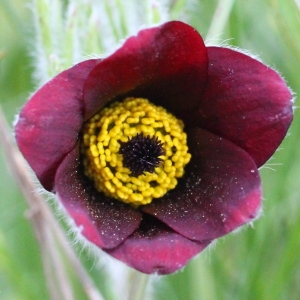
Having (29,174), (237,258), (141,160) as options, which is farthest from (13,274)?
(237,258)

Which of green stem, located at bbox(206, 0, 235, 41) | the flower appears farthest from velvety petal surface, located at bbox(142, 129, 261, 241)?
green stem, located at bbox(206, 0, 235, 41)

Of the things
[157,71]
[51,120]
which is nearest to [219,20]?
[157,71]

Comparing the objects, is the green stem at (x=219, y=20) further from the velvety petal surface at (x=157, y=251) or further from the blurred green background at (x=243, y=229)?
the velvety petal surface at (x=157, y=251)

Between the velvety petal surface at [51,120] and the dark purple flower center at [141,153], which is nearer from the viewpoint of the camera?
the velvety petal surface at [51,120]

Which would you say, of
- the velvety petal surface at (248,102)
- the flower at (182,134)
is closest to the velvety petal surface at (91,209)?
the flower at (182,134)

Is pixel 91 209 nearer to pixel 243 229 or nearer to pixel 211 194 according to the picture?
pixel 211 194
